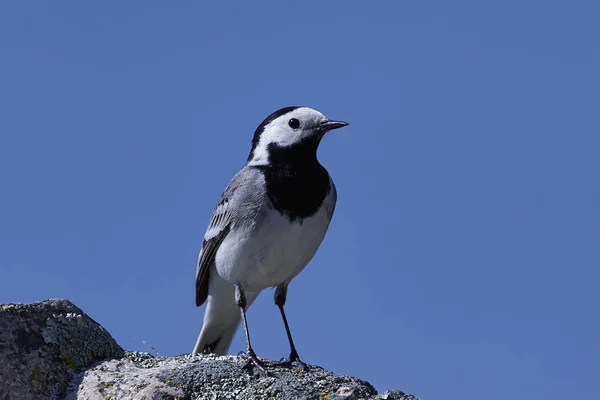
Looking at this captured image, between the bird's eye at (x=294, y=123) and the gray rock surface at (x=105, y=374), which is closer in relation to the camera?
the gray rock surface at (x=105, y=374)

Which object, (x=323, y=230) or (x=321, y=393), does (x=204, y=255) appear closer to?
(x=323, y=230)

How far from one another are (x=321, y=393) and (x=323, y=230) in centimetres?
236

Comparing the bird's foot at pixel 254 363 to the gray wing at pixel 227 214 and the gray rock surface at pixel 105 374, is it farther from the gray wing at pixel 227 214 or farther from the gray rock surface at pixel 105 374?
the gray wing at pixel 227 214

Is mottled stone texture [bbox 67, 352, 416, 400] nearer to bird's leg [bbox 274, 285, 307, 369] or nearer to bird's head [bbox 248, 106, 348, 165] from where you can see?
bird's leg [bbox 274, 285, 307, 369]

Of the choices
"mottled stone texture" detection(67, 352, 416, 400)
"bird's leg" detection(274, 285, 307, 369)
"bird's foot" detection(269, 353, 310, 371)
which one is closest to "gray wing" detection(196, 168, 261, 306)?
"bird's leg" detection(274, 285, 307, 369)

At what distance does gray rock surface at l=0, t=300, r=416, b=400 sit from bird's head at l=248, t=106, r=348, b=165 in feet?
7.63

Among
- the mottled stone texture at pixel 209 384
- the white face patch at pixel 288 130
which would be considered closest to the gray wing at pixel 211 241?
the white face patch at pixel 288 130

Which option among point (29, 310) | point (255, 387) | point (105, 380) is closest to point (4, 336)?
point (29, 310)

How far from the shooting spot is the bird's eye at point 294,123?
8047mm

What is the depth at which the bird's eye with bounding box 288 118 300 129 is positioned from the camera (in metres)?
8.05

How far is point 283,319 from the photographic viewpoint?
8227 mm

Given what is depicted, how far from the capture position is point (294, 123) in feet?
26.4

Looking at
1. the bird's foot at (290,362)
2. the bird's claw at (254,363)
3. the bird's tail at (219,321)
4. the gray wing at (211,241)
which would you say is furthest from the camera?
the bird's tail at (219,321)

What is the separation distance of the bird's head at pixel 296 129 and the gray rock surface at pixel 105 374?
2326 mm
